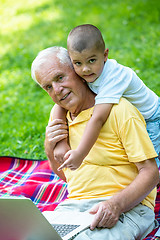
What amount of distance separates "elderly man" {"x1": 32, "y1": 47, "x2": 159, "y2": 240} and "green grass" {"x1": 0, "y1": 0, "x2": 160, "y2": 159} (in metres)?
1.87

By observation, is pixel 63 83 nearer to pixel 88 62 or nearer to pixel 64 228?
pixel 88 62

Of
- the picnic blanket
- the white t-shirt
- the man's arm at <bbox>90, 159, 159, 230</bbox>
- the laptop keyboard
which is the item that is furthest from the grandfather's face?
the picnic blanket

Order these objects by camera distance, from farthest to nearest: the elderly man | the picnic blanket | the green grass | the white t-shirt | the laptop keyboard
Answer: the green grass → the picnic blanket → the white t-shirt → the elderly man → the laptop keyboard

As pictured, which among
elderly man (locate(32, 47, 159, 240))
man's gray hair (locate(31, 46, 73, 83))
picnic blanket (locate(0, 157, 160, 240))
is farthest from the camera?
picnic blanket (locate(0, 157, 160, 240))

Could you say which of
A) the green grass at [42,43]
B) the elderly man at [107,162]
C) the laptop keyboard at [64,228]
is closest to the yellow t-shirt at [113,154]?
the elderly man at [107,162]

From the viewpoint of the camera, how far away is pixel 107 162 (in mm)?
2746

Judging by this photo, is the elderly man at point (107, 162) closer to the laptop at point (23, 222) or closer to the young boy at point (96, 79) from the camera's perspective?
the young boy at point (96, 79)

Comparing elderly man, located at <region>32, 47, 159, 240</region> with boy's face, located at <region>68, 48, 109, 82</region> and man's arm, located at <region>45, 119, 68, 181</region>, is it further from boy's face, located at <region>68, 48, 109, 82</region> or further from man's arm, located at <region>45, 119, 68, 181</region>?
boy's face, located at <region>68, 48, 109, 82</region>

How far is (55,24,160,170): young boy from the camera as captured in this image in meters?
2.56

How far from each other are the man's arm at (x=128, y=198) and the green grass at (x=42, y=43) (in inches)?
85.5

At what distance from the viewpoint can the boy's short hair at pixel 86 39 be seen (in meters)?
2.55

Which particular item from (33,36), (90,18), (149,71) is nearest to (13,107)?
(149,71)

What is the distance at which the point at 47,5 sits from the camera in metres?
10.9

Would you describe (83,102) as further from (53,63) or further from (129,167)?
(129,167)
